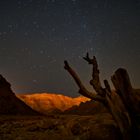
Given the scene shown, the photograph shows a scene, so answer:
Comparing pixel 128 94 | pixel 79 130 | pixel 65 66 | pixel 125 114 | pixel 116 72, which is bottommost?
pixel 79 130

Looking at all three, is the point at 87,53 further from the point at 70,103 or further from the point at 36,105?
the point at 70,103

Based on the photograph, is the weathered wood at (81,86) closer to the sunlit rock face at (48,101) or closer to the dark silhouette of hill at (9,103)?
the dark silhouette of hill at (9,103)

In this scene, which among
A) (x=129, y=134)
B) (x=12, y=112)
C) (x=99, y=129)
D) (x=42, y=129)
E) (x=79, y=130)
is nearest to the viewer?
(x=129, y=134)

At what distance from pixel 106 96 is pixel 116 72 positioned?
118cm

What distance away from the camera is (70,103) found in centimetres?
13200

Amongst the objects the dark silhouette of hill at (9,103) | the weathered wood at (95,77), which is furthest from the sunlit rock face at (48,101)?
the weathered wood at (95,77)

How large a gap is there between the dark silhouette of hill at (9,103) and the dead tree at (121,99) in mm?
36495

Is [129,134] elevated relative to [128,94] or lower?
lower

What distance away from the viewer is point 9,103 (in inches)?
1817

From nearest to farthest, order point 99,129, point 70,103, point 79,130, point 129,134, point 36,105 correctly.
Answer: point 129,134 → point 99,129 → point 79,130 → point 36,105 → point 70,103

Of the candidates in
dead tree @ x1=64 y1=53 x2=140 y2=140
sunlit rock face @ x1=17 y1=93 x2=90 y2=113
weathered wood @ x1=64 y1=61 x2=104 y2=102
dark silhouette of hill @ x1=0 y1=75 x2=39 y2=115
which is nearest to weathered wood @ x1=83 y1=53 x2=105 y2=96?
dead tree @ x1=64 y1=53 x2=140 y2=140

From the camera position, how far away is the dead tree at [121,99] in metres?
10.5

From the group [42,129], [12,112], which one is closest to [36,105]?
[12,112]

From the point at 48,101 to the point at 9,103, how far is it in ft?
261
